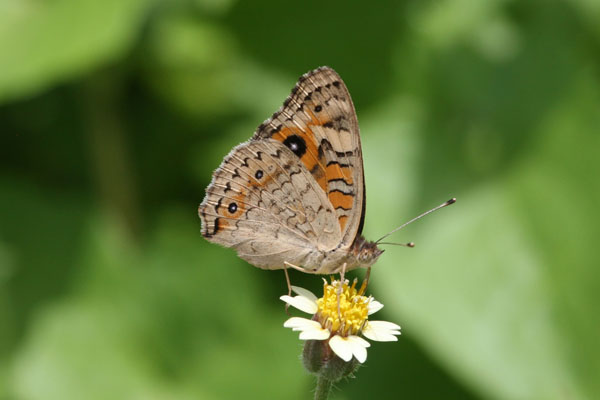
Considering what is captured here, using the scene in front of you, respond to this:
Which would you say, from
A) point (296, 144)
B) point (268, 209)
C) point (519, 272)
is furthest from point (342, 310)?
point (519, 272)

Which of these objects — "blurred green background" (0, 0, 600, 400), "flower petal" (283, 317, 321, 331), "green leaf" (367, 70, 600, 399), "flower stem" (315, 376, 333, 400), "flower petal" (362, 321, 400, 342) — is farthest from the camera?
"blurred green background" (0, 0, 600, 400)

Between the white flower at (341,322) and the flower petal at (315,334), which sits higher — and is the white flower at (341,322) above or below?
above

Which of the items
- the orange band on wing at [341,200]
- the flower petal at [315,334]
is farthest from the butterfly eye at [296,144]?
the flower petal at [315,334]

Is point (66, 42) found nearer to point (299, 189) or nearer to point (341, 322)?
point (299, 189)

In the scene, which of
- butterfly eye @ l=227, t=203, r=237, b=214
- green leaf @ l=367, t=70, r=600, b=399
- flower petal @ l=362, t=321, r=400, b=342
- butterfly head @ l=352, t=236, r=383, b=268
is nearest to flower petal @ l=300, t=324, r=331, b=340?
flower petal @ l=362, t=321, r=400, b=342

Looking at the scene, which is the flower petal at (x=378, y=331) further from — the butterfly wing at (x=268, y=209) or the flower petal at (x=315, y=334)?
the butterfly wing at (x=268, y=209)

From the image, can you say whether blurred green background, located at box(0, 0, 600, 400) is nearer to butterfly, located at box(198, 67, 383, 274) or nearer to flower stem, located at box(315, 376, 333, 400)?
butterfly, located at box(198, 67, 383, 274)
